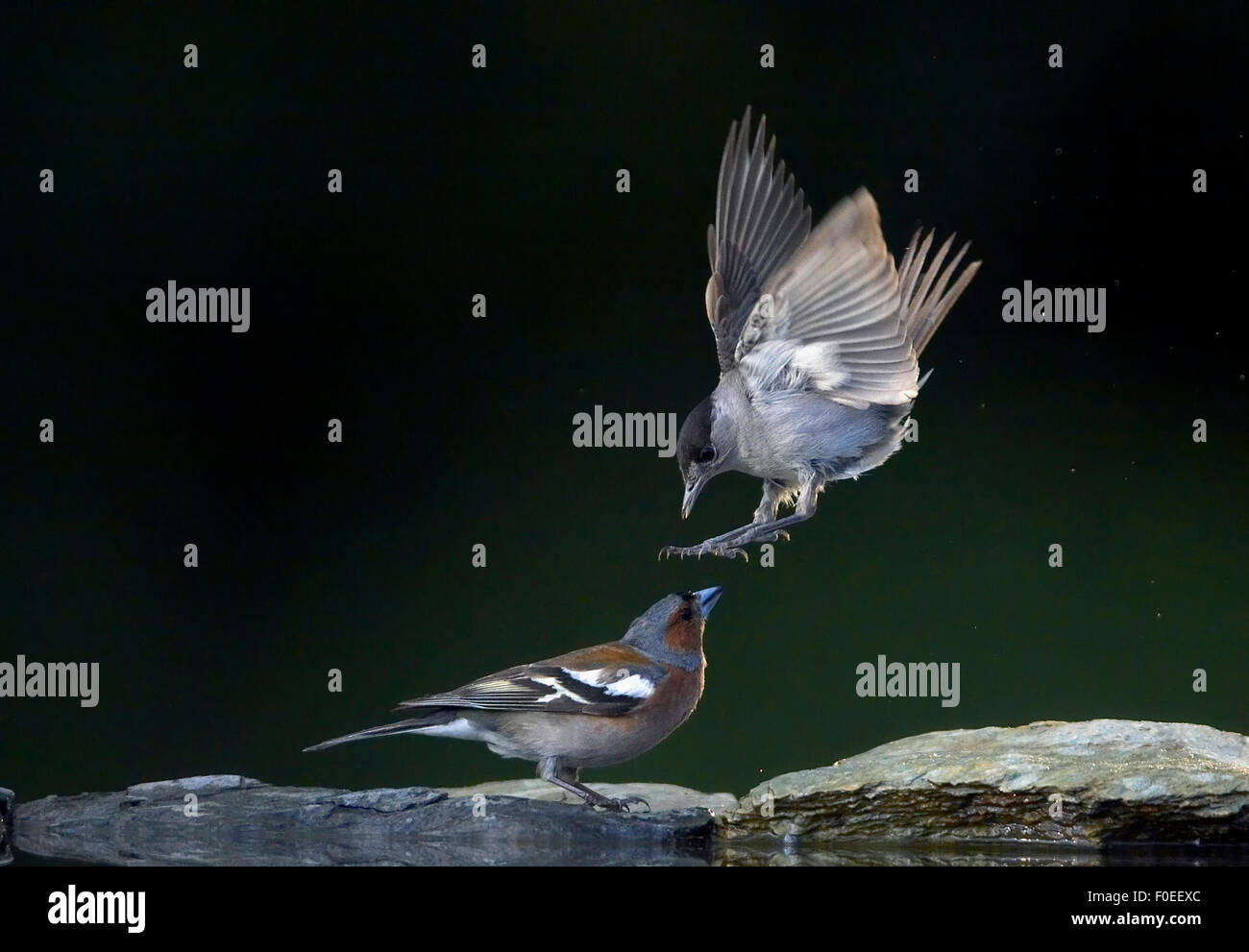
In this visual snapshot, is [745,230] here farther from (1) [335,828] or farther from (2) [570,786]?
(1) [335,828]

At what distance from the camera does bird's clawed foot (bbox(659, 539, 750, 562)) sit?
4.79 meters

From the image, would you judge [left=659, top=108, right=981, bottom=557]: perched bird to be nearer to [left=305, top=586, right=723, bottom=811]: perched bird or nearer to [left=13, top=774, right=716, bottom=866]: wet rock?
[left=305, top=586, right=723, bottom=811]: perched bird

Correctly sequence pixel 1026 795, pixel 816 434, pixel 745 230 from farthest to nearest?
pixel 816 434
pixel 745 230
pixel 1026 795

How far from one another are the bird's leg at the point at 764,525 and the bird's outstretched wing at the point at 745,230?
525mm

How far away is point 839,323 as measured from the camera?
449cm

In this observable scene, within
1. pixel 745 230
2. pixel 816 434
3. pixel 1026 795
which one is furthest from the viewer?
pixel 816 434

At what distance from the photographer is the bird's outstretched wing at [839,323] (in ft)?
14.1

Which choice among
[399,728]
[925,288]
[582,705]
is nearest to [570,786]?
[582,705]

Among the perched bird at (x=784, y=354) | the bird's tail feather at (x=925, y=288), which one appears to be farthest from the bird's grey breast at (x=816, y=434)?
the bird's tail feather at (x=925, y=288)

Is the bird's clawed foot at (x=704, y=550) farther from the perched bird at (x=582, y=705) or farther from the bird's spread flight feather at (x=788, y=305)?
the bird's spread flight feather at (x=788, y=305)

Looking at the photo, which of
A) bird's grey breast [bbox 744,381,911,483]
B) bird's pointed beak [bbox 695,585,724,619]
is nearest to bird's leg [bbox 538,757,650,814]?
bird's pointed beak [bbox 695,585,724,619]

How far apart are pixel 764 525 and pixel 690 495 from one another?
34cm

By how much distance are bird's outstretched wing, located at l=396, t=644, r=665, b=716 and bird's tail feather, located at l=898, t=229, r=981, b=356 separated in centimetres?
147
